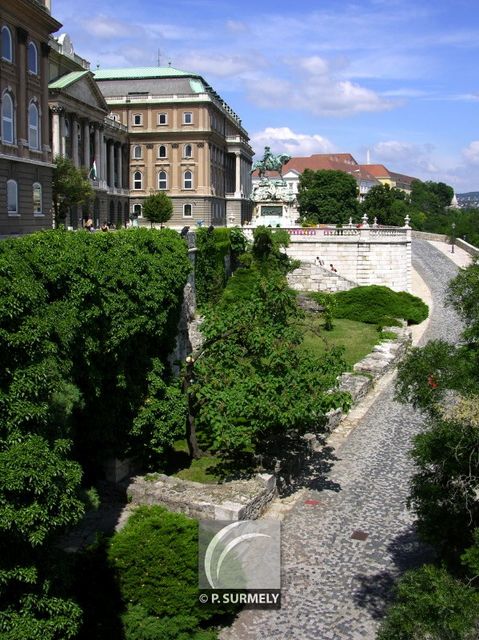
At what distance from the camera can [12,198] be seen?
123ft

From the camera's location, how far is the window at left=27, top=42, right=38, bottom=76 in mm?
38875

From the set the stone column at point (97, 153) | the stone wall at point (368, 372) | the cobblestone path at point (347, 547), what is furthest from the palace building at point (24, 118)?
the stone column at point (97, 153)

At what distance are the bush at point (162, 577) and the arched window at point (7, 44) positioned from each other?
29129mm

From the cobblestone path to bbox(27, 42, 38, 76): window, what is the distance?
88.0 feet

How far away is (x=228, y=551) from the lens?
51.9 ft

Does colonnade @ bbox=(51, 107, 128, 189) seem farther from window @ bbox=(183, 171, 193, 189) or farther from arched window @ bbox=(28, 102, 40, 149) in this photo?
arched window @ bbox=(28, 102, 40, 149)

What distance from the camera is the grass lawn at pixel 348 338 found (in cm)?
3741

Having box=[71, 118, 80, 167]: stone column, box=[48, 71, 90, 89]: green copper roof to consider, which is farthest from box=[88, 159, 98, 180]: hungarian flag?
box=[48, 71, 90, 89]: green copper roof

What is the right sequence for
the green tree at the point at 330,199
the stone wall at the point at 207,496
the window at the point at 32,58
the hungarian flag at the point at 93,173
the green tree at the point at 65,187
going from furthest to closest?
the green tree at the point at 330,199, the hungarian flag at the point at 93,173, the green tree at the point at 65,187, the window at the point at 32,58, the stone wall at the point at 207,496

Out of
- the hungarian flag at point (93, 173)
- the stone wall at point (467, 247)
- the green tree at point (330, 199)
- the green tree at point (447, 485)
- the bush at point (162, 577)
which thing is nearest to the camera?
the green tree at point (447, 485)

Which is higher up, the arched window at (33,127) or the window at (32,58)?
the window at (32,58)

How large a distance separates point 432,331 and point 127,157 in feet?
169

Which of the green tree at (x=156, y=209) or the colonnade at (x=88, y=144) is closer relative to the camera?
the colonnade at (x=88, y=144)

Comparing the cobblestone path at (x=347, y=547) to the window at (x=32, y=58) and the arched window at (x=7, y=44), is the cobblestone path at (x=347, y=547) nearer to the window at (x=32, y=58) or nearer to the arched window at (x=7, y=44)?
the arched window at (x=7, y=44)
